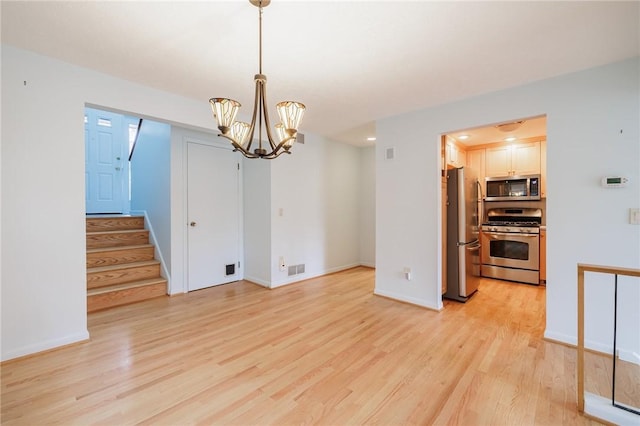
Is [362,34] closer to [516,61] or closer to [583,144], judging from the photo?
[516,61]

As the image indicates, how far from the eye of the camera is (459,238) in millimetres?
3732

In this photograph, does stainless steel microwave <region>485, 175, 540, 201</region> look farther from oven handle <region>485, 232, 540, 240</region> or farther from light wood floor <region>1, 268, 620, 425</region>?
light wood floor <region>1, 268, 620, 425</region>

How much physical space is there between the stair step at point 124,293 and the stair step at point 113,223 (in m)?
1.18

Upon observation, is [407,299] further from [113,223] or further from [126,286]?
[113,223]

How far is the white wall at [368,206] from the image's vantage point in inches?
228

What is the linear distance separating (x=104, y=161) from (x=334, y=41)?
219 inches

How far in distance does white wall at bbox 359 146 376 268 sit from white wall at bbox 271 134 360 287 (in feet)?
0.40

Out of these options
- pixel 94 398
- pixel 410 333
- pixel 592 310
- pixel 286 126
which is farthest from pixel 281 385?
pixel 592 310

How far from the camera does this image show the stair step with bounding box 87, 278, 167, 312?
3.39 metres

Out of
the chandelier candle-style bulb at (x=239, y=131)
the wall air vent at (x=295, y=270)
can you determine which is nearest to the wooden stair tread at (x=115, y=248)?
the wall air vent at (x=295, y=270)

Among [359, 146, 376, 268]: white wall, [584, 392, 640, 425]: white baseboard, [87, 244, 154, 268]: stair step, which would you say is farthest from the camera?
[359, 146, 376, 268]: white wall

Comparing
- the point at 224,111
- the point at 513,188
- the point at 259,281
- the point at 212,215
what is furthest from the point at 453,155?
the point at 212,215

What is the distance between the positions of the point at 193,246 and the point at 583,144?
15.9ft

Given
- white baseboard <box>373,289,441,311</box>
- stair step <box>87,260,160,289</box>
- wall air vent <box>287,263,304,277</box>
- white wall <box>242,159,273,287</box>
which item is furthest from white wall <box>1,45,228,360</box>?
white baseboard <box>373,289,441,311</box>
